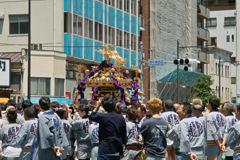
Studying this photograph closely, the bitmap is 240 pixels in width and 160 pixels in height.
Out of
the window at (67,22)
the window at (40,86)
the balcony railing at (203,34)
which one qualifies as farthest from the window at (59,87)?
the balcony railing at (203,34)

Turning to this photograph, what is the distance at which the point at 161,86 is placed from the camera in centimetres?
6106

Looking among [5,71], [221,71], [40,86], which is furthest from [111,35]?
[221,71]

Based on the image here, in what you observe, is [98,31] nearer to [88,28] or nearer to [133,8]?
[88,28]

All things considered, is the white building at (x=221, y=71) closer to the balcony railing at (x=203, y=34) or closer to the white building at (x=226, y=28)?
the balcony railing at (x=203, y=34)

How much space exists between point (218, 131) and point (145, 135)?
2.81 m

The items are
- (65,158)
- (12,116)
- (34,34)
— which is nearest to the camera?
(12,116)

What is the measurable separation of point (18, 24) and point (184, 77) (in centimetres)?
2564

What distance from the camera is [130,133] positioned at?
12.3m

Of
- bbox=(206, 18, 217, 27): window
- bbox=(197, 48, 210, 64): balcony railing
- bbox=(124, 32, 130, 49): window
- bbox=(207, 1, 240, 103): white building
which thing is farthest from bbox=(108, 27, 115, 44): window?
bbox=(206, 18, 217, 27): window

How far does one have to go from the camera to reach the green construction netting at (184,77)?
61625mm

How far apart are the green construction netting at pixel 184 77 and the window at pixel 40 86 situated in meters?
20.6

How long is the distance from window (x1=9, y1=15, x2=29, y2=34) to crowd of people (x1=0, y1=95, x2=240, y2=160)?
29.7 meters

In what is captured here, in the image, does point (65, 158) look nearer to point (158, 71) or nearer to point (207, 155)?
point (207, 155)

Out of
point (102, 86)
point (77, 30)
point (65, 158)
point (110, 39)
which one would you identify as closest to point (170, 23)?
point (110, 39)
